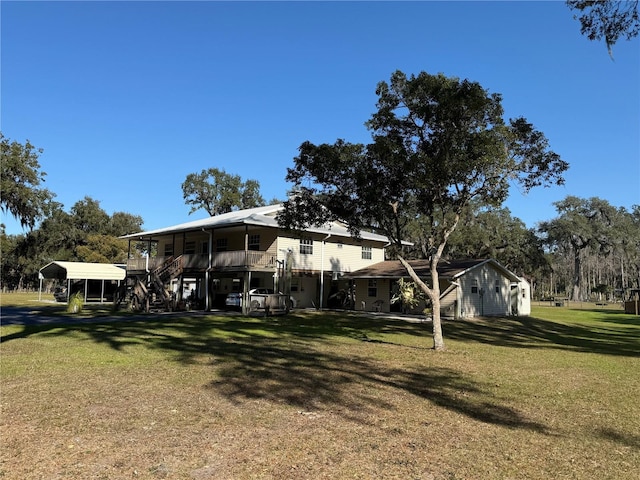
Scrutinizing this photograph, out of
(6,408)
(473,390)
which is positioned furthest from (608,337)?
(6,408)

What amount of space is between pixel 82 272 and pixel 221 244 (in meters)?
12.8

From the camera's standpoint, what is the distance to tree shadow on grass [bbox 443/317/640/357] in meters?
15.6


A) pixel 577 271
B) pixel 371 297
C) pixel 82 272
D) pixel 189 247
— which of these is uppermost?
pixel 189 247

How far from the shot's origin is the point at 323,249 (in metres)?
31.9

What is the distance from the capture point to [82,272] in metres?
37.7

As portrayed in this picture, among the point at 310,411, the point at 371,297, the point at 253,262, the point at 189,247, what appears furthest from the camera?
the point at 189,247

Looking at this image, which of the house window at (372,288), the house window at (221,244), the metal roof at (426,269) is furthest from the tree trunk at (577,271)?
the house window at (221,244)

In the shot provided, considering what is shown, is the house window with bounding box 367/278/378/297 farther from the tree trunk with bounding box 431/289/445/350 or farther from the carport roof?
the carport roof

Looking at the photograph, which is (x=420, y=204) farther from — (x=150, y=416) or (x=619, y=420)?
(x=150, y=416)

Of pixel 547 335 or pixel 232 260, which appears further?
pixel 232 260

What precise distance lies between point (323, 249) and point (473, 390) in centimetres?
2370

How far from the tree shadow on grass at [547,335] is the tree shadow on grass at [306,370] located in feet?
8.62

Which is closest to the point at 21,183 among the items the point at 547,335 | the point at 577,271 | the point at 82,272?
the point at 82,272

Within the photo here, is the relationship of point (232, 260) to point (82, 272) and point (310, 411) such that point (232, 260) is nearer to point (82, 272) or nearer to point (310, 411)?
point (82, 272)
